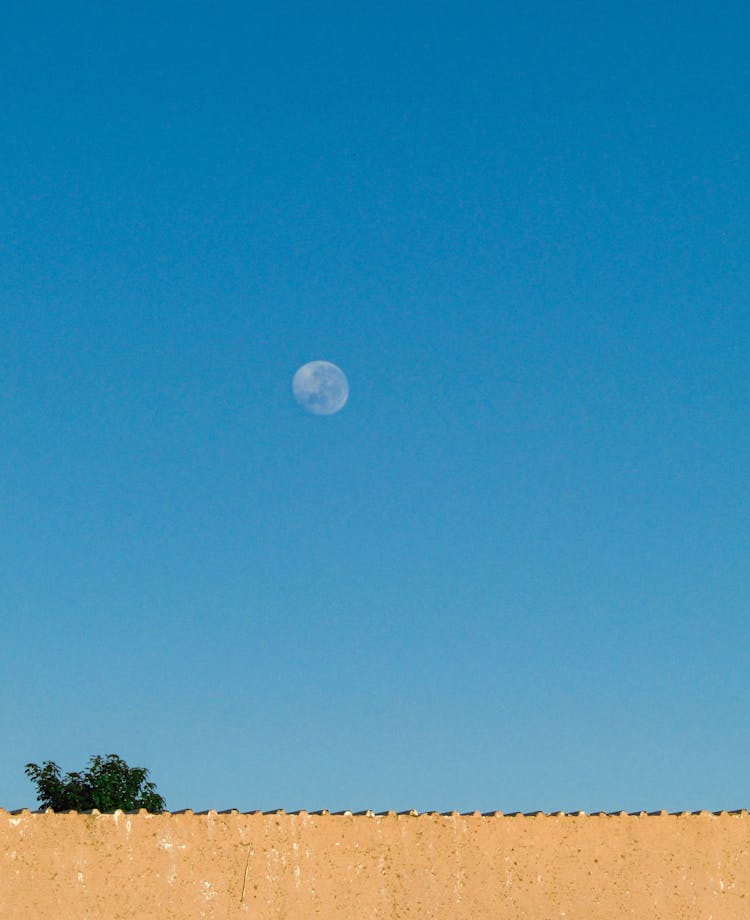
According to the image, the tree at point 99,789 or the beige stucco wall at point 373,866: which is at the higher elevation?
the tree at point 99,789

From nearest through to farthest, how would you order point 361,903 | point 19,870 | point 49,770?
point 19,870
point 361,903
point 49,770

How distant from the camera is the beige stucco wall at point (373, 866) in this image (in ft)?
54.9

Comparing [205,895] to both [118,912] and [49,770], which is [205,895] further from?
[49,770]

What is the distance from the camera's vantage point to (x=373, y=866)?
58.9ft

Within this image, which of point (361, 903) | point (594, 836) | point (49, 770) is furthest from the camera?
point (49, 770)

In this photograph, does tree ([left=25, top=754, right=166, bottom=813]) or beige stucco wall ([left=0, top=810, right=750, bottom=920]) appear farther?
tree ([left=25, top=754, right=166, bottom=813])

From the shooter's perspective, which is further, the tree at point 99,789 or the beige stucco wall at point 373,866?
the tree at point 99,789

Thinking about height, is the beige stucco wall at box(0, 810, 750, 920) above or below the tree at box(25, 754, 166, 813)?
below

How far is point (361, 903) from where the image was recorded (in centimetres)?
1773

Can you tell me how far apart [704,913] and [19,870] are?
10.4m

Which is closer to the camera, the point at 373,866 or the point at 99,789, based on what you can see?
the point at 373,866

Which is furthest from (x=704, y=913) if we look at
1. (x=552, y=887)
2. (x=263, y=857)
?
(x=263, y=857)

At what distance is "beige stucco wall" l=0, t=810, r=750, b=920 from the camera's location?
16719mm

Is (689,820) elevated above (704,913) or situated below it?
above
